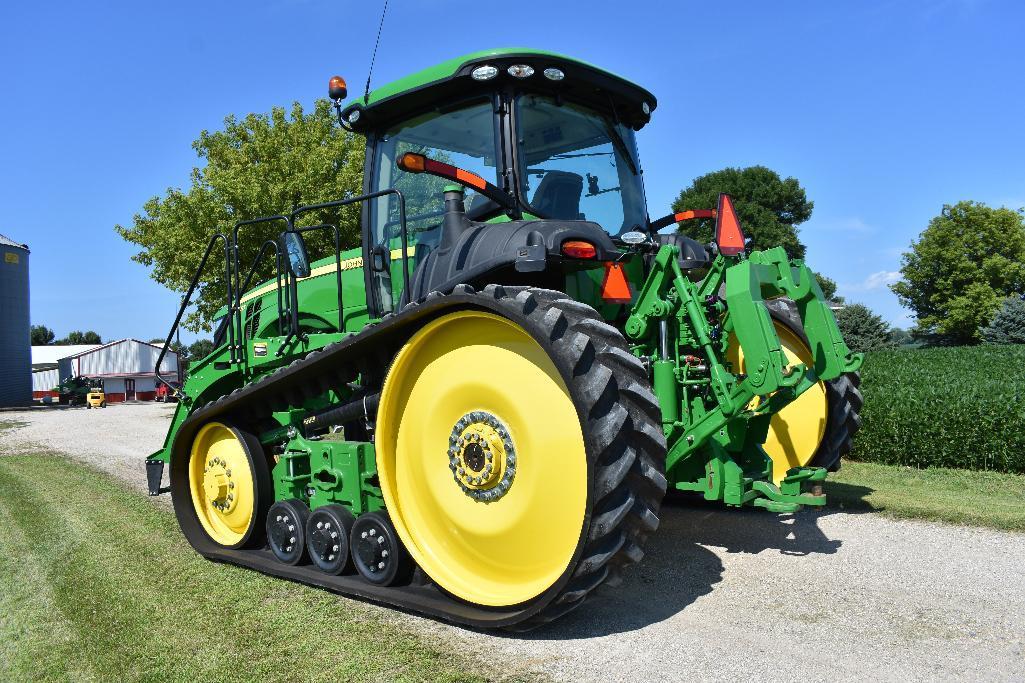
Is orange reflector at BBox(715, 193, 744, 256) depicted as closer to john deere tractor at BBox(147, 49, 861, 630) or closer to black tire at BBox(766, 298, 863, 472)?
john deere tractor at BBox(147, 49, 861, 630)

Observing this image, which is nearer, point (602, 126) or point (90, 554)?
point (602, 126)

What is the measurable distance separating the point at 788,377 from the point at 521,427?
4.95 ft

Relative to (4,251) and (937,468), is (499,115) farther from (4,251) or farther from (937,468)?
(4,251)

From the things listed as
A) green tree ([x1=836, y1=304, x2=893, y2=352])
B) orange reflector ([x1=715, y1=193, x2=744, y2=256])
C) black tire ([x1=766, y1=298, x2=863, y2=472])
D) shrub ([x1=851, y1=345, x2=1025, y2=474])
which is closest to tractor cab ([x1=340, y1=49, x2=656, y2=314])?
orange reflector ([x1=715, y1=193, x2=744, y2=256])

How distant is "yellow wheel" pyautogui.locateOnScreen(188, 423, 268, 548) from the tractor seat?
3018mm

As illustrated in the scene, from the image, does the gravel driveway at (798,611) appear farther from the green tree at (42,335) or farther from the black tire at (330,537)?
the green tree at (42,335)

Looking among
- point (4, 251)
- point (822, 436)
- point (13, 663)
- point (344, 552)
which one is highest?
point (4, 251)

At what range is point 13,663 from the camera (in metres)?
4.31

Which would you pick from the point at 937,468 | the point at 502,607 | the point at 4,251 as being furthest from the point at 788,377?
the point at 4,251

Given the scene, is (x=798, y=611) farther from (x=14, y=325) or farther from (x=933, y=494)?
(x=14, y=325)

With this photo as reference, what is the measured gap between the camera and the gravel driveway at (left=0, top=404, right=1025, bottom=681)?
A: 379 centimetres

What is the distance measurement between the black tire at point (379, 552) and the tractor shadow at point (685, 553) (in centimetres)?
102

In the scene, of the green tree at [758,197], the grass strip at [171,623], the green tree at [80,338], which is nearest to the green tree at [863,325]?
the green tree at [758,197]

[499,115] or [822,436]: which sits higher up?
[499,115]
